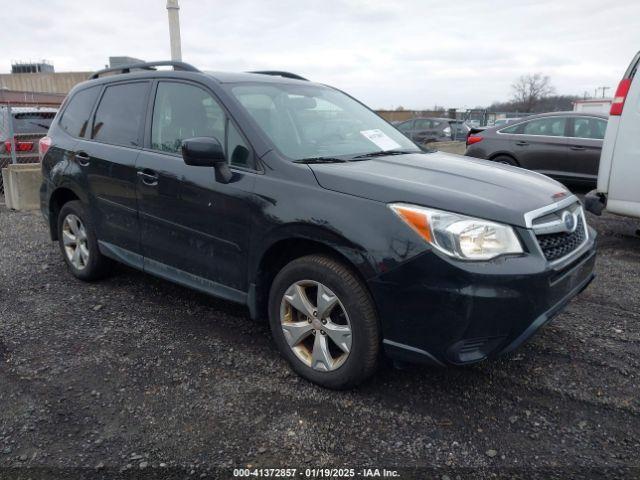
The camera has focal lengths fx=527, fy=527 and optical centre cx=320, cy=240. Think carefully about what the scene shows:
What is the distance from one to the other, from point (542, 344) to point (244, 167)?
2261mm

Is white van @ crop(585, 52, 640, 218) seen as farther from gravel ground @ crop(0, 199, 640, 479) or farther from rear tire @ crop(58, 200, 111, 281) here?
rear tire @ crop(58, 200, 111, 281)

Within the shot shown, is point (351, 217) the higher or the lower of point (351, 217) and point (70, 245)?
the higher

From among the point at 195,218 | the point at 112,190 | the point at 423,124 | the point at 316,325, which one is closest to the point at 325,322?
the point at 316,325

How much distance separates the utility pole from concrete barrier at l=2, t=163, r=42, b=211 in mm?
3440

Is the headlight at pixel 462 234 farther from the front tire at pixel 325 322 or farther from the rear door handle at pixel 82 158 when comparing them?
the rear door handle at pixel 82 158

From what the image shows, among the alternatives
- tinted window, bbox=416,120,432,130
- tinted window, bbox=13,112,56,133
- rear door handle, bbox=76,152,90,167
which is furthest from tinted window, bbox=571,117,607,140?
tinted window, bbox=416,120,432,130

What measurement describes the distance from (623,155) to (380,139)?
3143 mm

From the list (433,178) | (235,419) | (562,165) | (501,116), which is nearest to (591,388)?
(433,178)

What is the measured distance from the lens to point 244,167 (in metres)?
3.17

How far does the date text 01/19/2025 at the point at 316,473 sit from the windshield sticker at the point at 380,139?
6.96ft

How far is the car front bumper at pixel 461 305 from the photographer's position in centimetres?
243

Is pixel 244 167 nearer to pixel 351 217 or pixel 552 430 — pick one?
pixel 351 217

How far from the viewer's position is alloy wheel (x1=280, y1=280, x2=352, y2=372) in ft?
9.27

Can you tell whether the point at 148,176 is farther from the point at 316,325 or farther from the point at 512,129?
the point at 512,129
